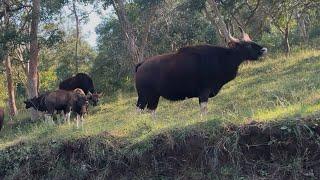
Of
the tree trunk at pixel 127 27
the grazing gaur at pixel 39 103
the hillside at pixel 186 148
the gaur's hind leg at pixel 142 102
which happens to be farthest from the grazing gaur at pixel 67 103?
the tree trunk at pixel 127 27

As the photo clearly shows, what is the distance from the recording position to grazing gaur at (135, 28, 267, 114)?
446 inches

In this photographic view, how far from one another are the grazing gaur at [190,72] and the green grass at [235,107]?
0.52 metres

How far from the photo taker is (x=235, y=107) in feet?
41.7

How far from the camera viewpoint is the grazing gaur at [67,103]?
48.6 ft

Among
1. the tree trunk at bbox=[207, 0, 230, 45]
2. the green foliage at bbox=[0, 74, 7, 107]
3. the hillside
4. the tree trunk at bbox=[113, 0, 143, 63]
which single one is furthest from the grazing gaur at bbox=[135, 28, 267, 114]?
the green foliage at bbox=[0, 74, 7, 107]

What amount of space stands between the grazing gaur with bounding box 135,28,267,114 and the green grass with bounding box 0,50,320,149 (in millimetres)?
518

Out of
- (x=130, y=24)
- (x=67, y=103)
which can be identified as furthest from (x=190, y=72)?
(x=130, y=24)

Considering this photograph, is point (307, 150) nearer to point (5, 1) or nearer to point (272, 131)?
point (272, 131)

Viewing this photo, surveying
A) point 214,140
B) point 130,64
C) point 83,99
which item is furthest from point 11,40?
point 214,140

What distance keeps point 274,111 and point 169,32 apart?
1752 centimetres

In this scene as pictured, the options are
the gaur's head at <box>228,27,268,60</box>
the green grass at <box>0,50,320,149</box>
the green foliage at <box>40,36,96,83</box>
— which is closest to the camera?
the green grass at <box>0,50,320,149</box>

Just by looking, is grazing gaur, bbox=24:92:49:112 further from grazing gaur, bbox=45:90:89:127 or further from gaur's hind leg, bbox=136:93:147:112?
gaur's hind leg, bbox=136:93:147:112

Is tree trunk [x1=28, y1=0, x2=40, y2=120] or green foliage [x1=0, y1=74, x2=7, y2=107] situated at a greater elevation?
tree trunk [x1=28, y1=0, x2=40, y2=120]

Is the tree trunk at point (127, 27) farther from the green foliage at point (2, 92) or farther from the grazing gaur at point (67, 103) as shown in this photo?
the green foliage at point (2, 92)
